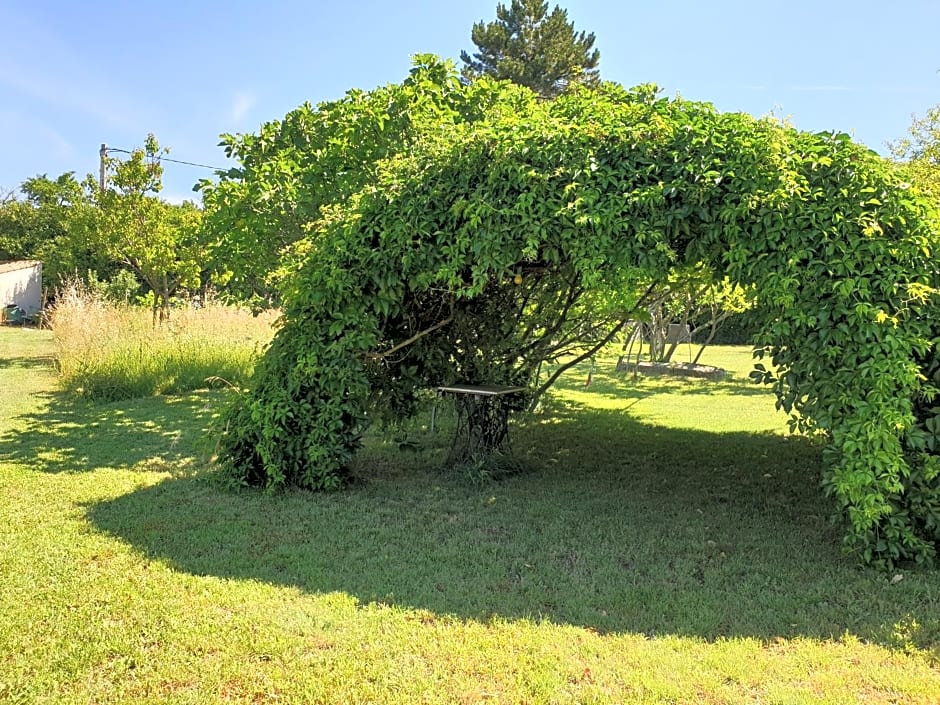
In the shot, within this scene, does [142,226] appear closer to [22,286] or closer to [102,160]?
[102,160]

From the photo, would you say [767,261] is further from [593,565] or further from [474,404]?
[474,404]

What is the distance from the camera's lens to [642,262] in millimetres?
4391

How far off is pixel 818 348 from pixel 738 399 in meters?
8.53

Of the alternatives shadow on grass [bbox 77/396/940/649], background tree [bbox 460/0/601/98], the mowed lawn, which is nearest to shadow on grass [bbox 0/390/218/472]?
the mowed lawn

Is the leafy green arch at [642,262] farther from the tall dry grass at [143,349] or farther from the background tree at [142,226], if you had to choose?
the background tree at [142,226]

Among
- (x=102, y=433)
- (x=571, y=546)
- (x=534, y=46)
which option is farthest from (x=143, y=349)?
(x=534, y=46)

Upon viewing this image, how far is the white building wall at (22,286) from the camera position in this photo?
1186 inches

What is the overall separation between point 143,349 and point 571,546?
9084 mm

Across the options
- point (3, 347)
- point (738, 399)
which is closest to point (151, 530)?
point (738, 399)

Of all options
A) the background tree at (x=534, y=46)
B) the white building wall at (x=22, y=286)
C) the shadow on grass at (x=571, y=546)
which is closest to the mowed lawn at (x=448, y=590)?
the shadow on grass at (x=571, y=546)

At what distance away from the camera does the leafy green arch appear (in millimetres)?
3801

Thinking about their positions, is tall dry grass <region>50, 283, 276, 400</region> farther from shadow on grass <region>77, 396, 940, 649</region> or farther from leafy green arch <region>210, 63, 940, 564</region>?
shadow on grass <region>77, 396, 940, 649</region>

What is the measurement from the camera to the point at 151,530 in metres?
4.52

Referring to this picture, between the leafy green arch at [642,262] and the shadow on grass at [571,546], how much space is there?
1.43 ft
